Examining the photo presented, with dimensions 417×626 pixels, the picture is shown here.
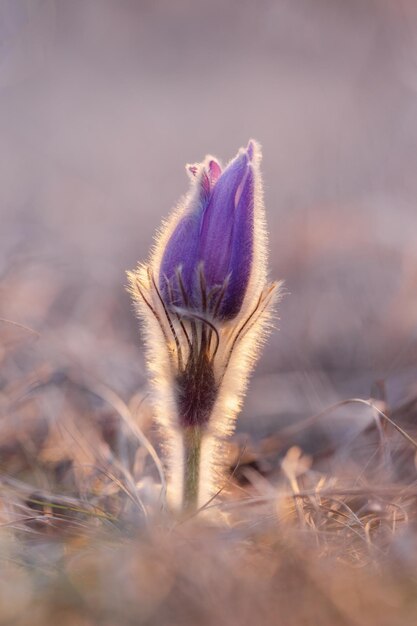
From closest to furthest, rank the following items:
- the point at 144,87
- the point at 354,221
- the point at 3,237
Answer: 1. the point at 354,221
2. the point at 3,237
3. the point at 144,87

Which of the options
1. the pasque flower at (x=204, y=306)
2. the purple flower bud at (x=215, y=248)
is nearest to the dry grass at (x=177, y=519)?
the pasque flower at (x=204, y=306)

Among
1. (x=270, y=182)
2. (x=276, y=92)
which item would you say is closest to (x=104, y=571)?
(x=270, y=182)

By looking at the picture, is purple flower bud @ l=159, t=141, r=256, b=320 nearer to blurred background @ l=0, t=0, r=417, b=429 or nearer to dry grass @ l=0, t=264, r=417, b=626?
dry grass @ l=0, t=264, r=417, b=626

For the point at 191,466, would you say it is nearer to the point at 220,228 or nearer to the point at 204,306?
the point at 204,306

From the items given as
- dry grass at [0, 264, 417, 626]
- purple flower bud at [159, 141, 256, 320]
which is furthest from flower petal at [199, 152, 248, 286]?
dry grass at [0, 264, 417, 626]

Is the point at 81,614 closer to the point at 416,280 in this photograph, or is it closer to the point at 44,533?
the point at 44,533

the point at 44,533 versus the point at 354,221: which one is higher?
the point at 354,221

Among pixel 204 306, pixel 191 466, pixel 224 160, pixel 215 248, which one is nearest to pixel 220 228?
pixel 215 248
